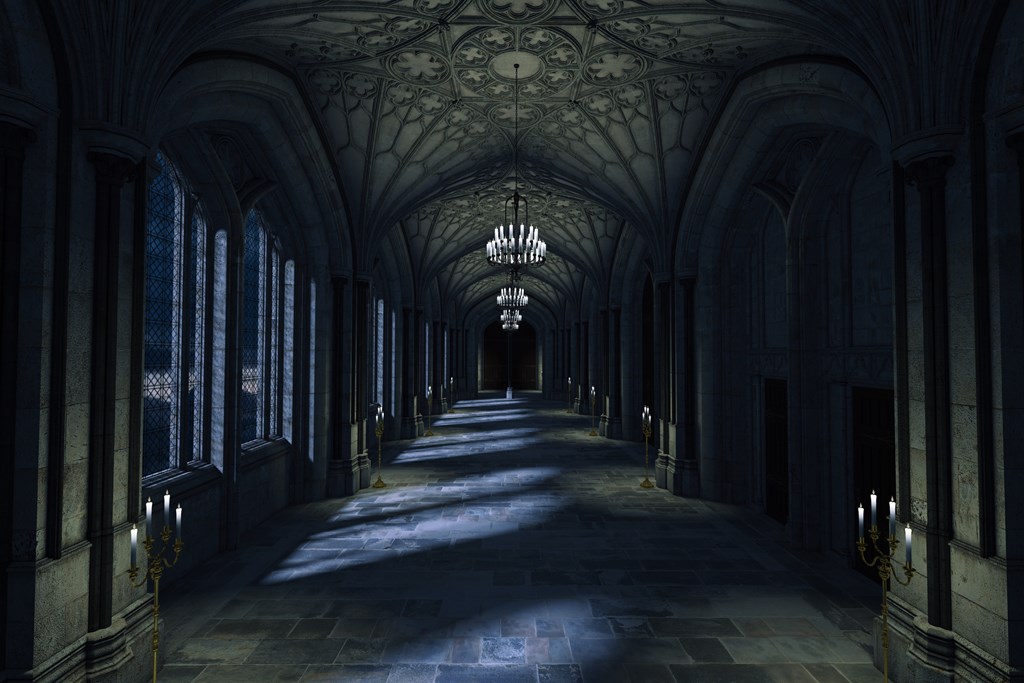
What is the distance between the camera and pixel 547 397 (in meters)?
40.0

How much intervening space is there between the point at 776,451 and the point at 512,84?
300 inches

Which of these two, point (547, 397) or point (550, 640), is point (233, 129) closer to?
point (550, 640)

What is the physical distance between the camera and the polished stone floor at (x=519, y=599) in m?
5.17

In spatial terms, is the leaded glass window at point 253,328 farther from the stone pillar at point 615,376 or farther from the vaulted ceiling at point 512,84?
the stone pillar at point 615,376

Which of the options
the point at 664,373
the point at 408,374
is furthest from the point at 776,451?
the point at 408,374

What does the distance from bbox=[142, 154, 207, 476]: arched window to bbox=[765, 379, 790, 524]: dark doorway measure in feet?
28.9

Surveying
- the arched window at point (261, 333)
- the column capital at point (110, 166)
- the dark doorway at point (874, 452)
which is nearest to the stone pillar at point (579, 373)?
the arched window at point (261, 333)

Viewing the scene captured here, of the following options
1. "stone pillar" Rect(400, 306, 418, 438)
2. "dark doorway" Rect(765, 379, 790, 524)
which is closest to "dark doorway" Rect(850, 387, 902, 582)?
"dark doorway" Rect(765, 379, 790, 524)

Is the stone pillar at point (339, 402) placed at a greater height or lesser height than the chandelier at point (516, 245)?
lesser

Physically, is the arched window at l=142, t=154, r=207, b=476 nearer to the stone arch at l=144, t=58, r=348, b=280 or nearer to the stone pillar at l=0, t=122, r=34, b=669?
the stone arch at l=144, t=58, r=348, b=280

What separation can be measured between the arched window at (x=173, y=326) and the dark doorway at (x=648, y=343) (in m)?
13.9

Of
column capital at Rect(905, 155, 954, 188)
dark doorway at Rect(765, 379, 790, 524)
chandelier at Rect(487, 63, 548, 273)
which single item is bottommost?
dark doorway at Rect(765, 379, 790, 524)

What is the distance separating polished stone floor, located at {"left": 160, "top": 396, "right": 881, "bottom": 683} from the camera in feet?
17.0

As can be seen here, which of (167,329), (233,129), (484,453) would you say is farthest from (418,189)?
(484,453)
